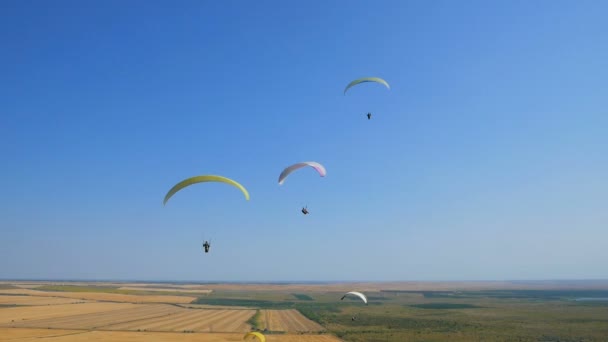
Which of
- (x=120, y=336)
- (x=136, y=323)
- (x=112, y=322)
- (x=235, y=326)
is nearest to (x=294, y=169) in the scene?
(x=120, y=336)

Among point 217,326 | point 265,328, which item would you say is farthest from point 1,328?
point 265,328

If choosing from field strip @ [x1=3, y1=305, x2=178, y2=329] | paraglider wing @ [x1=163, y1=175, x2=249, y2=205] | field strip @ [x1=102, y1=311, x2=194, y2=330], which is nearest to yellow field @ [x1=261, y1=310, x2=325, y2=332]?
field strip @ [x1=102, y1=311, x2=194, y2=330]

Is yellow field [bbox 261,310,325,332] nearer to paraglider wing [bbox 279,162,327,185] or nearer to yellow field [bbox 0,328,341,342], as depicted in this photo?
yellow field [bbox 0,328,341,342]

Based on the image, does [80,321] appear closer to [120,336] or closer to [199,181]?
[120,336]

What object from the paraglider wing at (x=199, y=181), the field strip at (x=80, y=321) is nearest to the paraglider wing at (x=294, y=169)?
the paraglider wing at (x=199, y=181)

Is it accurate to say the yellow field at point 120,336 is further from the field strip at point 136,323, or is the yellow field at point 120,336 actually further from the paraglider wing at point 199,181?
the paraglider wing at point 199,181

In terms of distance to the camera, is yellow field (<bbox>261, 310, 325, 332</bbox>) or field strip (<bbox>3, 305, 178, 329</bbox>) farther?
Answer: yellow field (<bbox>261, 310, 325, 332</bbox>)

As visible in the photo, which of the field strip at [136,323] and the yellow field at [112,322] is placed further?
the yellow field at [112,322]

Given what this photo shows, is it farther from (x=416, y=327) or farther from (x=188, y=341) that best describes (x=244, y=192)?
(x=416, y=327)

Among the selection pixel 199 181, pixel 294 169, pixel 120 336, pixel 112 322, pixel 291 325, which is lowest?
pixel 291 325
